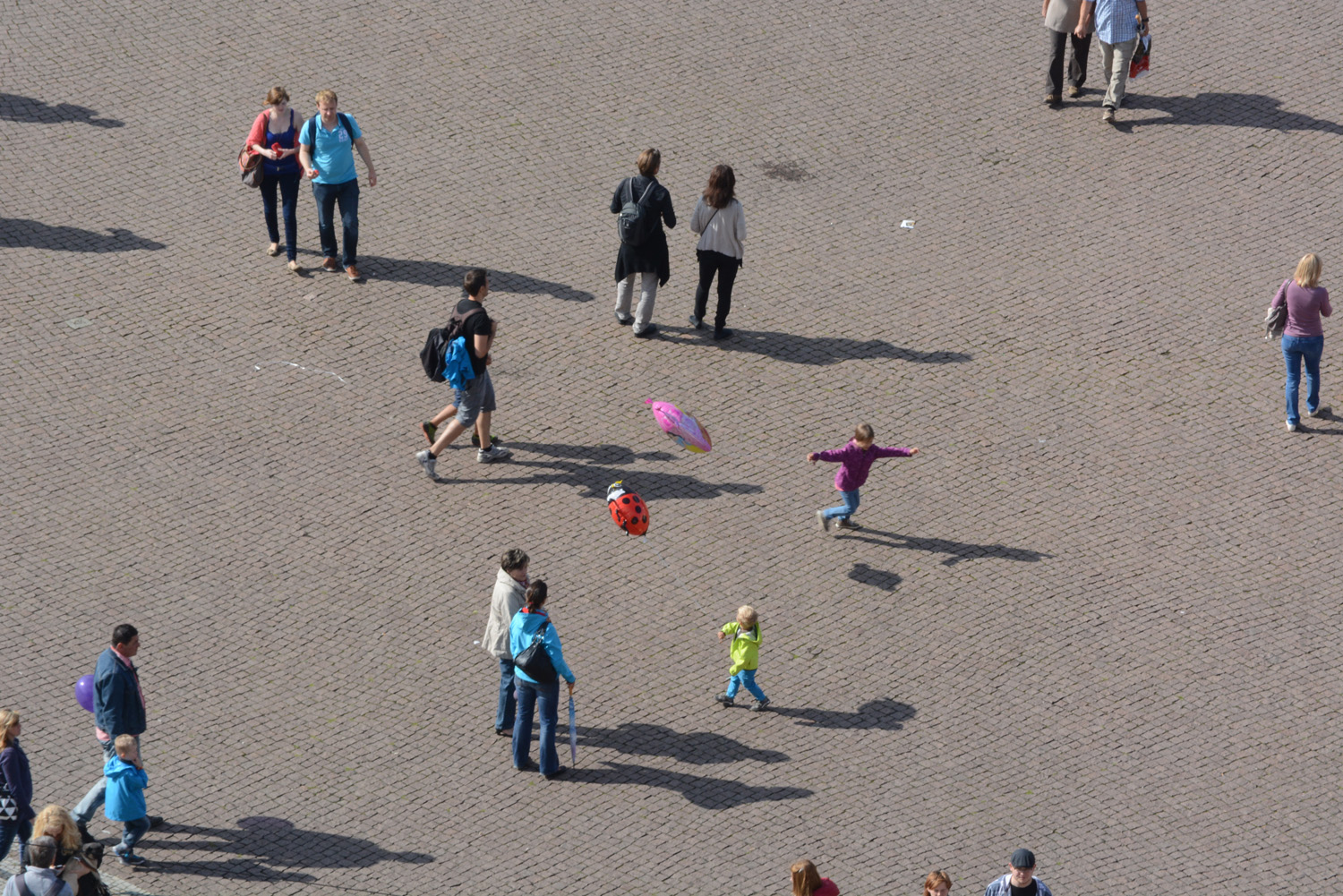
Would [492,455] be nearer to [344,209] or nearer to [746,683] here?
[344,209]

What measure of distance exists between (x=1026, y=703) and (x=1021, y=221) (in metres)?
6.02

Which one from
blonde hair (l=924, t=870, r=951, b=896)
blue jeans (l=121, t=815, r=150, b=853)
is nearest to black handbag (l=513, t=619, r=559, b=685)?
blue jeans (l=121, t=815, r=150, b=853)

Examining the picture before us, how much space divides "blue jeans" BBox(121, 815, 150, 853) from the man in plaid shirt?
38.7 feet

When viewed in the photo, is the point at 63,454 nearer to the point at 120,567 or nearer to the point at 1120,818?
the point at 120,567

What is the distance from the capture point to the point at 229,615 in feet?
42.0

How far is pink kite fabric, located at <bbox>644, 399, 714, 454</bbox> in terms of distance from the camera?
45.6ft

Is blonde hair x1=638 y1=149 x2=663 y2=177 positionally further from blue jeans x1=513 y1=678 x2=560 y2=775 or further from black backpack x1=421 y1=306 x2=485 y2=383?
blue jeans x1=513 y1=678 x2=560 y2=775

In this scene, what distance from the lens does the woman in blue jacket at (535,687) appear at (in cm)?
1142

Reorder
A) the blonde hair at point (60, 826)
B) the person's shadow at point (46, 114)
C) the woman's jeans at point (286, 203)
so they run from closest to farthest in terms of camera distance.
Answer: the blonde hair at point (60, 826)
the woman's jeans at point (286, 203)
the person's shadow at point (46, 114)

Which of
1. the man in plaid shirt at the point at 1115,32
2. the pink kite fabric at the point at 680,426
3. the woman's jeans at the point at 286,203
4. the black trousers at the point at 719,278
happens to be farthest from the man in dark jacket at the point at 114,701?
the man in plaid shirt at the point at 1115,32

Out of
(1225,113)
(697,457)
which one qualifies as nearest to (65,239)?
(697,457)

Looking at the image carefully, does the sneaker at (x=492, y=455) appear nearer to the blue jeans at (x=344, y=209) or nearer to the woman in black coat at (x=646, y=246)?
the woman in black coat at (x=646, y=246)

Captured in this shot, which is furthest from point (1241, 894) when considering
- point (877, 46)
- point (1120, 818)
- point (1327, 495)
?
point (877, 46)

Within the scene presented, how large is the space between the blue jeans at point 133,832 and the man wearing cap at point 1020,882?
16.4 ft
